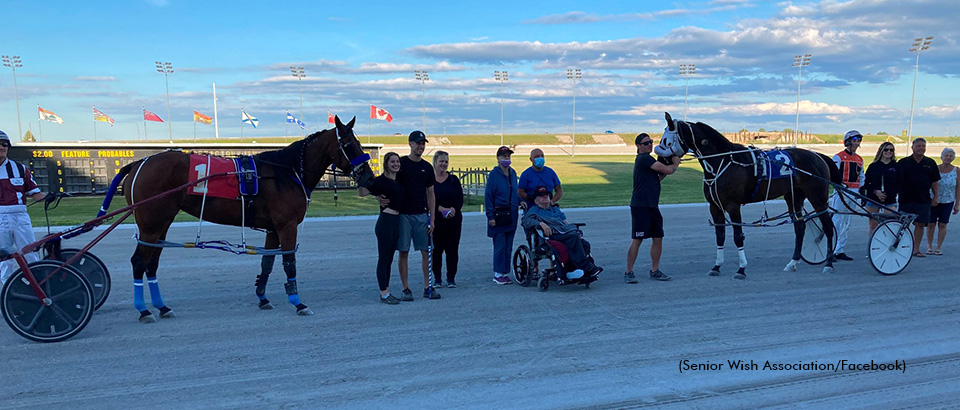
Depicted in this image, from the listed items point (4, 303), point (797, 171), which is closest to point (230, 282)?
point (4, 303)

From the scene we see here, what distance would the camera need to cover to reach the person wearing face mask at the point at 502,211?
839 centimetres

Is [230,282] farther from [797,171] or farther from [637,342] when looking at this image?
[797,171]

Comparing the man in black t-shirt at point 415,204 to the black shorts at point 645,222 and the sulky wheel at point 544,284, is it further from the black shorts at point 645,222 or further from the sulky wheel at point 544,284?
the black shorts at point 645,222

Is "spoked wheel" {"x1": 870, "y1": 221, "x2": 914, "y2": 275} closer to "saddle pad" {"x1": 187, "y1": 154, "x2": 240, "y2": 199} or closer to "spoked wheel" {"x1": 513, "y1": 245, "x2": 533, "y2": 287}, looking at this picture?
"spoked wheel" {"x1": 513, "y1": 245, "x2": 533, "y2": 287}

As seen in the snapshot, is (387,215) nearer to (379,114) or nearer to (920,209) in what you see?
→ (920,209)

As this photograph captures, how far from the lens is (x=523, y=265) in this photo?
8.27 m

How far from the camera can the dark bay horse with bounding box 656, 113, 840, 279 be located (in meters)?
8.66

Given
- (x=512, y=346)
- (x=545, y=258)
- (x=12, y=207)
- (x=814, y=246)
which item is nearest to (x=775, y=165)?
(x=814, y=246)

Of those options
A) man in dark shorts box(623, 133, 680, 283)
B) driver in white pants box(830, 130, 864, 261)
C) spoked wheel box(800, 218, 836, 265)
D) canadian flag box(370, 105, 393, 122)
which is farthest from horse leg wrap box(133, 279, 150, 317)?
canadian flag box(370, 105, 393, 122)

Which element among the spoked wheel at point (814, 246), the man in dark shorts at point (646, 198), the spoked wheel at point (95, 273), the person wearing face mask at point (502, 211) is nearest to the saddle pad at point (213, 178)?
the spoked wheel at point (95, 273)

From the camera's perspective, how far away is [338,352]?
5410 millimetres

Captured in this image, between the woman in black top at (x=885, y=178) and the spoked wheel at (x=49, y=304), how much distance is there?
35.0ft

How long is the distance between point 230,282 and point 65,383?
12.2ft

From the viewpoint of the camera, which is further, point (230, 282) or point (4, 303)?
point (230, 282)
